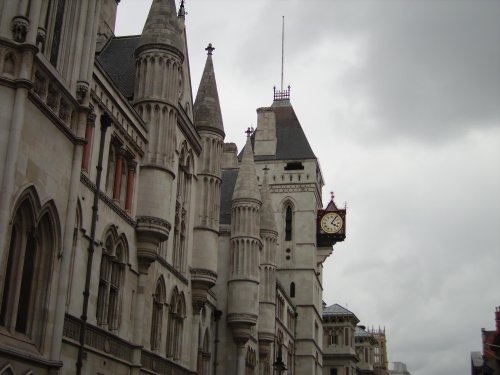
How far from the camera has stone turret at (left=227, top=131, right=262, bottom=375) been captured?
1698 inches

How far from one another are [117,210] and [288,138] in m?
51.6

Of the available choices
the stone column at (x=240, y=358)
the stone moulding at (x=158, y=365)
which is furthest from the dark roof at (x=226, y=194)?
the stone moulding at (x=158, y=365)

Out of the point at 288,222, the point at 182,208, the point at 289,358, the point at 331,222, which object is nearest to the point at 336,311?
the point at 331,222

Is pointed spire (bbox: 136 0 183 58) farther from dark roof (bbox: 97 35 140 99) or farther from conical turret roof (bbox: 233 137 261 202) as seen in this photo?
conical turret roof (bbox: 233 137 261 202)

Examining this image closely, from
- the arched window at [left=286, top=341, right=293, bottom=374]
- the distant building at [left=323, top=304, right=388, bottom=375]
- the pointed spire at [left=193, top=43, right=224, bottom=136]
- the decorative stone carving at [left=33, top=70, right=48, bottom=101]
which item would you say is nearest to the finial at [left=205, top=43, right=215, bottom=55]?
the pointed spire at [left=193, top=43, right=224, bottom=136]

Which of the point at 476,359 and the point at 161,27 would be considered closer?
the point at 161,27

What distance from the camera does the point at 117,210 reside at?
2630 cm

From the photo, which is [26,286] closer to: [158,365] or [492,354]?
[158,365]

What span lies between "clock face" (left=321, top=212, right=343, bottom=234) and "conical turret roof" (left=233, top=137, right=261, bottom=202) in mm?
29585

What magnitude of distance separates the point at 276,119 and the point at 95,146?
2174 inches

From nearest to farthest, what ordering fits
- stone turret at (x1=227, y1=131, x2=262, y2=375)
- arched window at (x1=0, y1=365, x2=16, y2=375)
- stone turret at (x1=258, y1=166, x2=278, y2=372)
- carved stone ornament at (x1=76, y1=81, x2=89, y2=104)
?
arched window at (x1=0, y1=365, x2=16, y2=375), carved stone ornament at (x1=76, y1=81, x2=89, y2=104), stone turret at (x1=227, y1=131, x2=262, y2=375), stone turret at (x1=258, y1=166, x2=278, y2=372)

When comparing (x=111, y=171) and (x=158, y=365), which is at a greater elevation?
(x=111, y=171)

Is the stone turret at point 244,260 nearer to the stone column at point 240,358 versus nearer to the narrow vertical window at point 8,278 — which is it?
the stone column at point 240,358

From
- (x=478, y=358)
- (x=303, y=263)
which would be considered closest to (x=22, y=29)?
(x=478, y=358)
